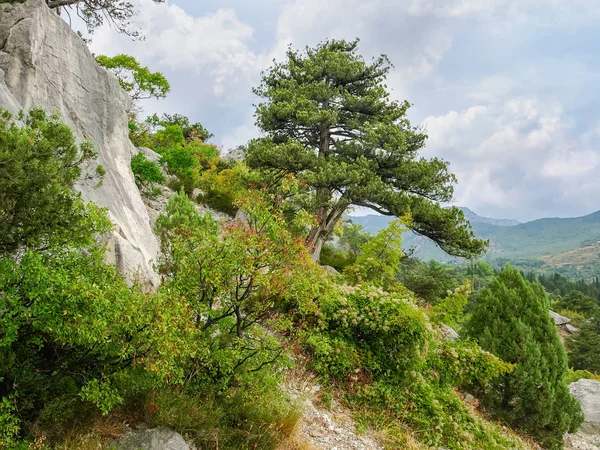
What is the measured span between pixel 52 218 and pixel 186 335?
1.92m

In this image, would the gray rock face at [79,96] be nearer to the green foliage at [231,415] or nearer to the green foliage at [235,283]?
the green foliage at [235,283]

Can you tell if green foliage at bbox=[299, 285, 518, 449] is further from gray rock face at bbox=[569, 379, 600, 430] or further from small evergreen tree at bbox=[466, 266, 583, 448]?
gray rock face at bbox=[569, 379, 600, 430]

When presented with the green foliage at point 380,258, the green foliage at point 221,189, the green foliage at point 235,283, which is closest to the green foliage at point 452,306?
the green foliage at point 380,258

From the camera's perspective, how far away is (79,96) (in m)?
9.48

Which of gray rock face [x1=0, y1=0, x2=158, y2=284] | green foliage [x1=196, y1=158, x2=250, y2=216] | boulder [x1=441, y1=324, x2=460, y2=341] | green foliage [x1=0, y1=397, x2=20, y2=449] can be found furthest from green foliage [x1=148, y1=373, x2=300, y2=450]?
green foliage [x1=196, y1=158, x2=250, y2=216]

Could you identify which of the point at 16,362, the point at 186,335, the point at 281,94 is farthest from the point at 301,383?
the point at 281,94

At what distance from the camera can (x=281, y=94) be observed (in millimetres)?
17484

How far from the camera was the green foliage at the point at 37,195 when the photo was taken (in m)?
3.43

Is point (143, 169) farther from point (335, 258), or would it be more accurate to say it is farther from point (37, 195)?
point (37, 195)

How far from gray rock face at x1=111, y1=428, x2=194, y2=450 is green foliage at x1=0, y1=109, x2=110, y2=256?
2519mm

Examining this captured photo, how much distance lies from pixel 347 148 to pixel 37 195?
48.0ft

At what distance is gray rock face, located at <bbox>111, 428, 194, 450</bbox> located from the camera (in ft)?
14.5

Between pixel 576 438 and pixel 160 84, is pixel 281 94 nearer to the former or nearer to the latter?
pixel 160 84

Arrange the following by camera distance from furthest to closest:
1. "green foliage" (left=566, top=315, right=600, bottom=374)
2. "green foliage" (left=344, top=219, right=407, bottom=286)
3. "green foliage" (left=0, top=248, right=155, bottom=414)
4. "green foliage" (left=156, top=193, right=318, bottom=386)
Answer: "green foliage" (left=566, top=315, right=600, bottom=374) → "green foliage" (left=344, top=219, right=407, bottom=286) → "green foliage" (left=156, top=193, right=318, bottom=386) → "green foliage" (left=0, top=248, right=155, bottom=414)
